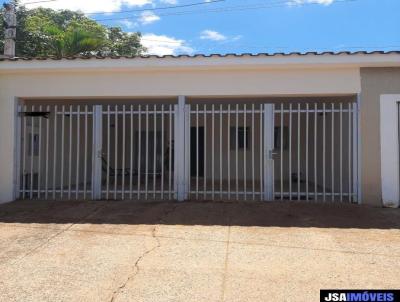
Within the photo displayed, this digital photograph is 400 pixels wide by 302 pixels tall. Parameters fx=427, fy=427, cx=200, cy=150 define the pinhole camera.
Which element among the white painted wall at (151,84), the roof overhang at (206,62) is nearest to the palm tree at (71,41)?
the white painted wall at (151,84)

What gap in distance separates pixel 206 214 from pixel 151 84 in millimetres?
2863

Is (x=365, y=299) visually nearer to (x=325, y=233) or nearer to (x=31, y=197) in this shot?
(x=325, y=233)

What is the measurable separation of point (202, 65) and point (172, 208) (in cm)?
270

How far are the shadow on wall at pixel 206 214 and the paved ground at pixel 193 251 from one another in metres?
0.02

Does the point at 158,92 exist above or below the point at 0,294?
above

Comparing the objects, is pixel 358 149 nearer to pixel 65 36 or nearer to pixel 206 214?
pixel 206 214

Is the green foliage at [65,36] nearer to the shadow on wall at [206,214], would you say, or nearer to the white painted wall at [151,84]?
the white painted wall at [151,84]

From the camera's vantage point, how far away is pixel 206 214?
7207 millimetres

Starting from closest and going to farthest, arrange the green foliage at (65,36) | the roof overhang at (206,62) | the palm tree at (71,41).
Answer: the roof overhang at (206,62)
the palm tree at (71,41)
the green foliage at (65,36)

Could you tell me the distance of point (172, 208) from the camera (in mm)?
7637

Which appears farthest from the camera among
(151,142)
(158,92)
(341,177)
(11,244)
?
(151,142)

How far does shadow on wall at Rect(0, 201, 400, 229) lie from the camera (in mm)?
6664

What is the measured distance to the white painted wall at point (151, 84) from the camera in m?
8.12

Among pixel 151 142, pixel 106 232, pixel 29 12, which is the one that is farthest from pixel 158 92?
pixel 29 12
